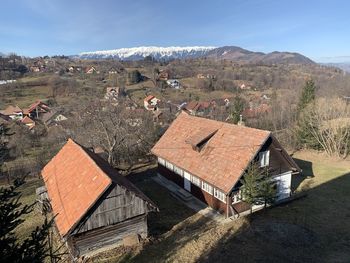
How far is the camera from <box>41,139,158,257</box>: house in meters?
18.4

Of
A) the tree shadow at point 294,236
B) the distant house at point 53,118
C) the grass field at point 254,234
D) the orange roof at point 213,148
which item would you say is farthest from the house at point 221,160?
the distant house at point 53,118

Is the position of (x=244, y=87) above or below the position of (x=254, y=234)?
above

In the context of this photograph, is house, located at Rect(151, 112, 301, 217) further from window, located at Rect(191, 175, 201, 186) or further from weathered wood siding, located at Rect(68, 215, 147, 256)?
weathered wood siding, located at Rect(68, 215, 147, 256)

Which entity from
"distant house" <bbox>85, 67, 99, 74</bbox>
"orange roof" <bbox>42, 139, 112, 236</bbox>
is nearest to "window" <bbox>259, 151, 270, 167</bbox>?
"orange roof" <bbox>42, 139, 112, 236</bbox>

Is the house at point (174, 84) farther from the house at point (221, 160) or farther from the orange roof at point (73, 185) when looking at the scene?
the orange roof at point (73, 185)

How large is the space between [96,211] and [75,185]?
11.0 ft

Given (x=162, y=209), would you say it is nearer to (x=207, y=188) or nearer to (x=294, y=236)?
(x=207, y=188)

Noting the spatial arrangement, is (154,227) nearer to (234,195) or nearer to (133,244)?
(133,244)

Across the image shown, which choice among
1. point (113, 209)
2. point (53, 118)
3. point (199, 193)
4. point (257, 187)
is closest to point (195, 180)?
point (199, 193)

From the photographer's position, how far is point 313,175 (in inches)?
1362

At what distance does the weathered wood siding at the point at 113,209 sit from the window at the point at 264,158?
10.9 m

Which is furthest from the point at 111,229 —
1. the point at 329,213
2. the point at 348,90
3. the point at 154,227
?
the point at 348,90

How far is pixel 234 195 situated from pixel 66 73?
440 ft

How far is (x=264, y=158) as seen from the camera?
25.5 meters
